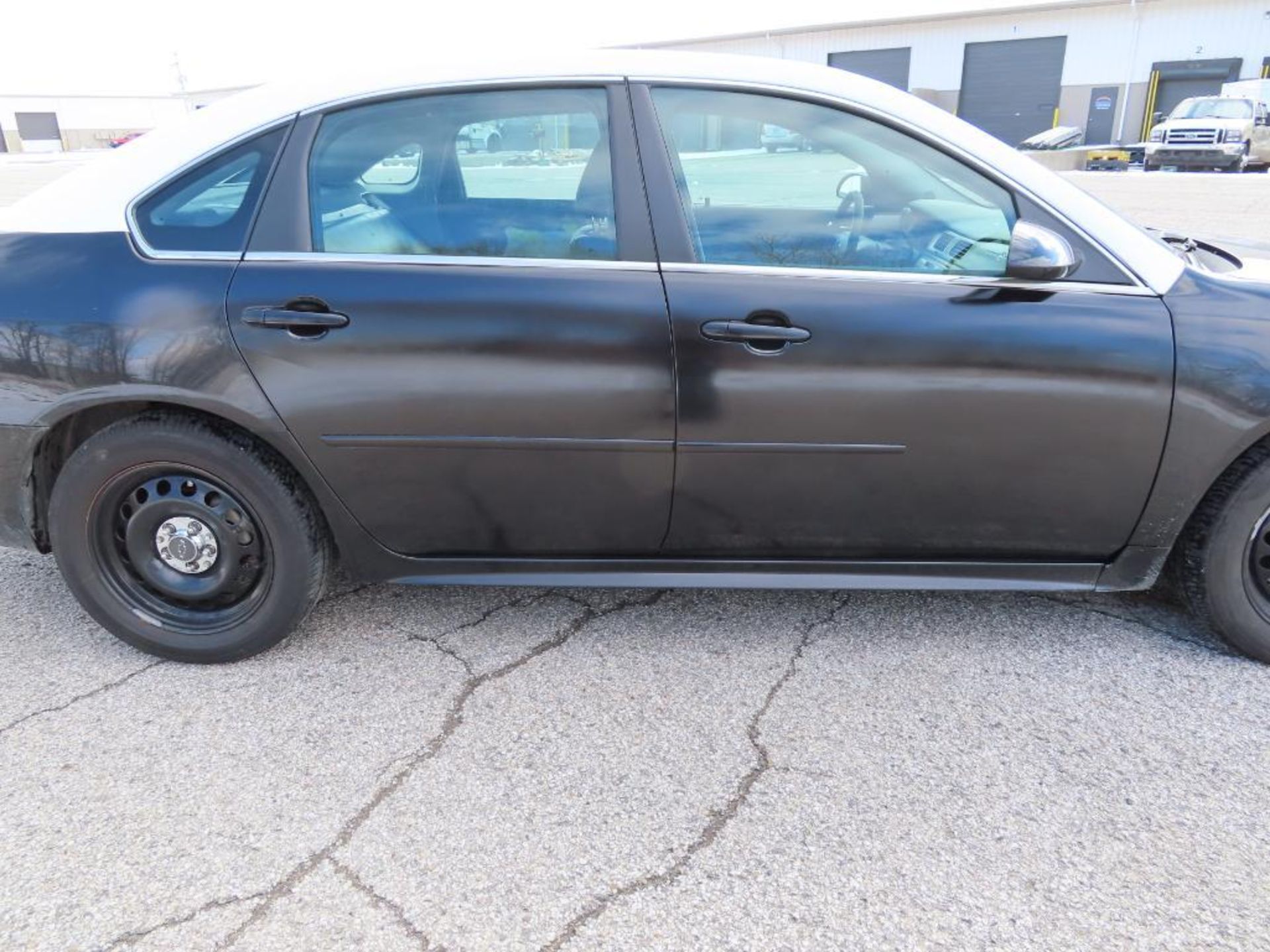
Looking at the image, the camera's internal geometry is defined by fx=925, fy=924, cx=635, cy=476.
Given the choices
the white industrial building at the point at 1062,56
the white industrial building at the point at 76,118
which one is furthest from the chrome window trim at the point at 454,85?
the white industrial building at the point at 76,118

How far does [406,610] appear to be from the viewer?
3154 millimetres

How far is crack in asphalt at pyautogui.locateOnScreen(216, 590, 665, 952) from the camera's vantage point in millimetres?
1931

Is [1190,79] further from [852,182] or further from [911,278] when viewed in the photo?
[911,278]

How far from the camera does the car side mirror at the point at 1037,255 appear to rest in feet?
7.78

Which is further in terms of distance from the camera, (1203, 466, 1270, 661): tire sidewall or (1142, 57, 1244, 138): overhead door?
(1142, 57, 1244, 138): overhead door

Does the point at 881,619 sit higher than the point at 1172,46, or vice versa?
the point at 1172,46

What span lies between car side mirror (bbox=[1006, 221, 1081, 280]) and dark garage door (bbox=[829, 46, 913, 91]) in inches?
1607

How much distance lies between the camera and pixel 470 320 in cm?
248

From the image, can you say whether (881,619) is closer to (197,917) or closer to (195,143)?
(197,917)

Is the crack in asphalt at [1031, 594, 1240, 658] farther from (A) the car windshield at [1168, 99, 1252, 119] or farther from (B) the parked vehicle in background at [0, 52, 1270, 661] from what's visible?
(A) the car windshield at [1168, 99, 1252, 119]

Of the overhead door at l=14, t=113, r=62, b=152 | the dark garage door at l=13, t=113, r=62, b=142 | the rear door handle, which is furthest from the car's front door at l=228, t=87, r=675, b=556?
the dark garage door at l=13, t=113, r=62, b=142

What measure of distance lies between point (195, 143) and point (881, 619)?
253 centimetres

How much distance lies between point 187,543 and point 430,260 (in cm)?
112

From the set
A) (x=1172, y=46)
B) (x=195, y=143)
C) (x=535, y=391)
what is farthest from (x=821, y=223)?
(x=1172, y=46)
